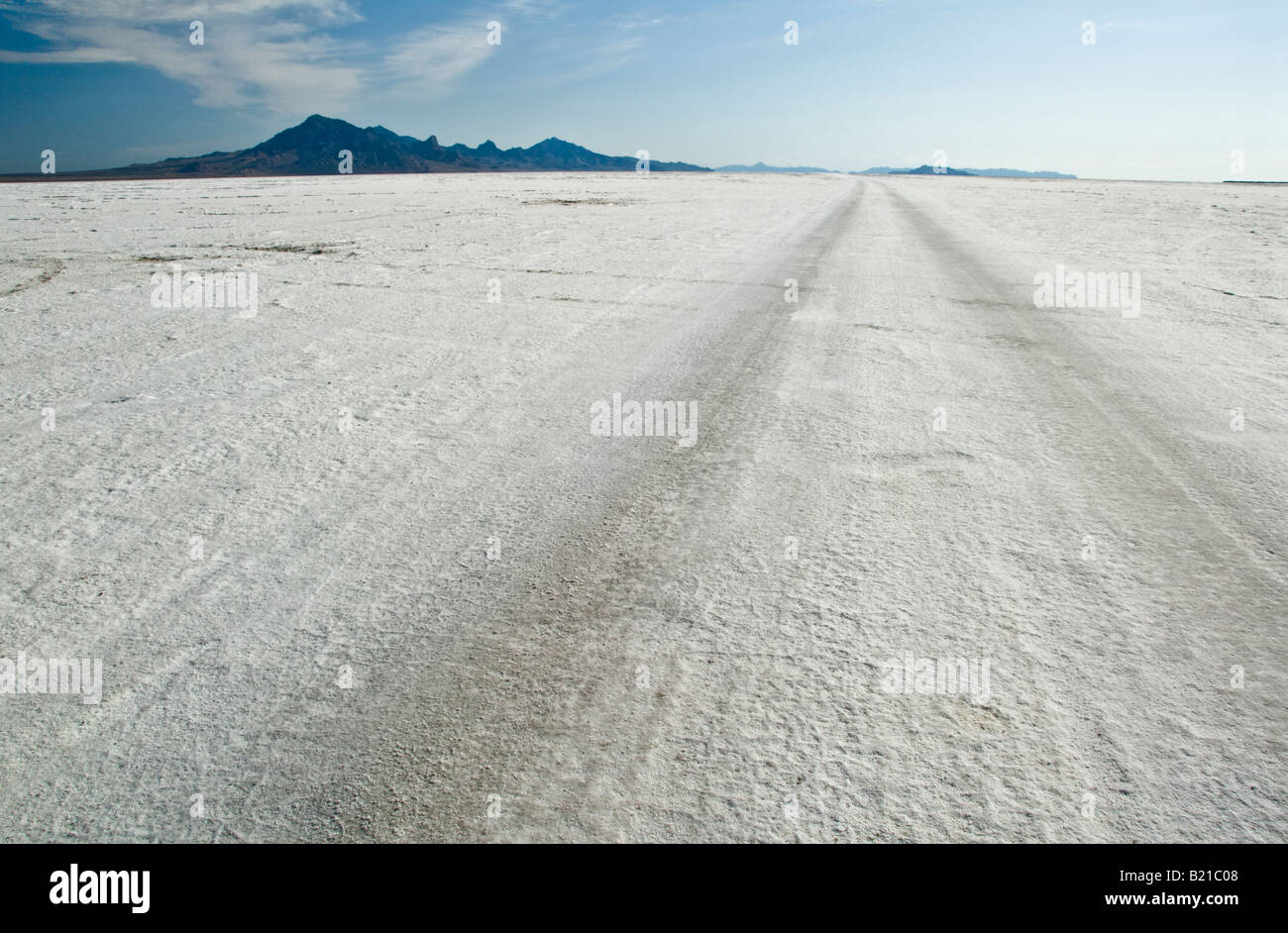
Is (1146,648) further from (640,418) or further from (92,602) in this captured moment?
(92,602)

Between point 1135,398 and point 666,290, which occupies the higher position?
point 666,290

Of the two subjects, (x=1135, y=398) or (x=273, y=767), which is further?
(x=1135, y=398)

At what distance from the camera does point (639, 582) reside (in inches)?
112

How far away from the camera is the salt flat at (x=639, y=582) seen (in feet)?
6.24

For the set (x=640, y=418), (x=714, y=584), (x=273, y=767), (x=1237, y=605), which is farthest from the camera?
(x=640, y=418)

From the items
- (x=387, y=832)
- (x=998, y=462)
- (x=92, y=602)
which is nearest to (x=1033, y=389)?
(x=998, y=462)

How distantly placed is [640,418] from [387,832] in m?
3.14

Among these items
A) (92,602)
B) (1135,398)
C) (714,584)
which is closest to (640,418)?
(714,584)

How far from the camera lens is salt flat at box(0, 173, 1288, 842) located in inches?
74.9

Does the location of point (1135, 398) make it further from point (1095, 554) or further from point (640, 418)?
point (640, 418)

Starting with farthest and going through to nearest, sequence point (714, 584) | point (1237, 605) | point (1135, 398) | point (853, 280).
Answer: point (853, 280) → point (1135, 398) → point (714, 584) → point (1237, 605)

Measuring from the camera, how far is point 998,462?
3898mm

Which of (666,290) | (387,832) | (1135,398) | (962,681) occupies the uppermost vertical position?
(666,290)

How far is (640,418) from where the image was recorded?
4.63m
